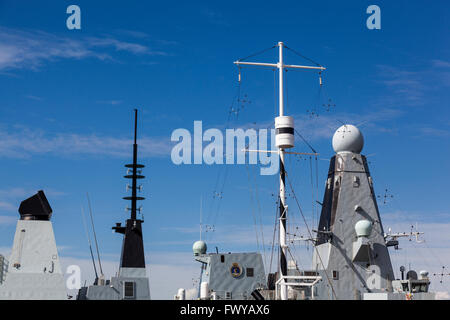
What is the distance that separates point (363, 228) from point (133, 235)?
20715 mm

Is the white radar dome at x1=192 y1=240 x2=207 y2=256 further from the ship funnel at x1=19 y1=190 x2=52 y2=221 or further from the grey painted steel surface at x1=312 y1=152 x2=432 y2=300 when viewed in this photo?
the ship funnel at x1=19 y1=190 x2=52 y2=221

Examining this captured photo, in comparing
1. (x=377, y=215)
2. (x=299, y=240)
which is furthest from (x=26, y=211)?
(x=377, y=215)

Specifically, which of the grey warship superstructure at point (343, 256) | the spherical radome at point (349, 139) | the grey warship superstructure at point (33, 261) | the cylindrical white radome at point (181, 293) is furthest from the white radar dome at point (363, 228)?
the grey warship superstructure at point (33, 261)

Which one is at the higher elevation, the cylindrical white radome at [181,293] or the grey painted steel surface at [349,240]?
A: the grey painted steel surface at [349,240]

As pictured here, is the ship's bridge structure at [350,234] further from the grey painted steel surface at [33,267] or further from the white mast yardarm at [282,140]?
the grey painted steel surface at [33,267]

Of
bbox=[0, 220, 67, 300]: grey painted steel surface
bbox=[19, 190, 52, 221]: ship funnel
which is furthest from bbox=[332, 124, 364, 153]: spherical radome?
bbox=[0, 220, 67, 300]: grey painted steel surface

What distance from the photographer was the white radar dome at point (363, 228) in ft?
175

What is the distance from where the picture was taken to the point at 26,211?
137ft

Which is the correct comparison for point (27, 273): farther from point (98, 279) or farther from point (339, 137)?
point (339, 137)

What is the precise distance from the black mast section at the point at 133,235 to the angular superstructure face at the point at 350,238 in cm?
1654

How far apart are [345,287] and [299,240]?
5574 millimetres

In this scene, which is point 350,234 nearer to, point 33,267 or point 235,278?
point 235,278
